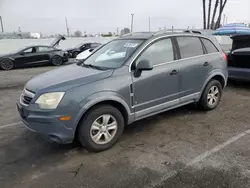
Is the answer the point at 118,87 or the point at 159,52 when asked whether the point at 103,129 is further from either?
the point at 159,52

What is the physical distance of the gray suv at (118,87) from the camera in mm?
3160

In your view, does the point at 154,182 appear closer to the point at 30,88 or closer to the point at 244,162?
the point at 244,162

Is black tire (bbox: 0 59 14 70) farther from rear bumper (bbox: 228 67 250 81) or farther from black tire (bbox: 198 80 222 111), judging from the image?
black tire (bbox: 198 80 222 111)

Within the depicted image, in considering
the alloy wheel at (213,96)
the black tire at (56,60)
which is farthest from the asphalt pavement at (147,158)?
the black tire at (56,60)

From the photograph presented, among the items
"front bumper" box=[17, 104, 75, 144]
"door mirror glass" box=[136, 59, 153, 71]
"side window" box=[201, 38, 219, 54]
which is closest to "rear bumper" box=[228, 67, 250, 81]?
"side window" box=[201, 38, 219, 54]

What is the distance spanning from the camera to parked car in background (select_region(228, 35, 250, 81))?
6.78 metres

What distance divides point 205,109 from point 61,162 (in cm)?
321

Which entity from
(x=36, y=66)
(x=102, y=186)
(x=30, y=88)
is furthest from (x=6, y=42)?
(x=102, y=186)

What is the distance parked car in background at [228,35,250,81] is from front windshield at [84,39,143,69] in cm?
414

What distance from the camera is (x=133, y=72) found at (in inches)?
144

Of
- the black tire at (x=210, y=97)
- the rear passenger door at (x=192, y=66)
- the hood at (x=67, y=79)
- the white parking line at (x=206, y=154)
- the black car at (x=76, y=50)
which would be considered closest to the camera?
the white parking line at (x=206, y=154)

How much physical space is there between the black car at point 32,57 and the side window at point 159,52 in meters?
11.6

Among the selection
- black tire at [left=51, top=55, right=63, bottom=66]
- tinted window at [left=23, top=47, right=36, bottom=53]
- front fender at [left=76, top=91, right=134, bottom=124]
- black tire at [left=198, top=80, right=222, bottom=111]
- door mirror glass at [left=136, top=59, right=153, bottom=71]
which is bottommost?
black tire at [left=51, top=55, right=63, bottom=66]

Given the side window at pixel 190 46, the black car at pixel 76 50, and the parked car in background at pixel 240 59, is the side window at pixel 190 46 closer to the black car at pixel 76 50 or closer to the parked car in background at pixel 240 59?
the parked car in background at pixel 240 59
